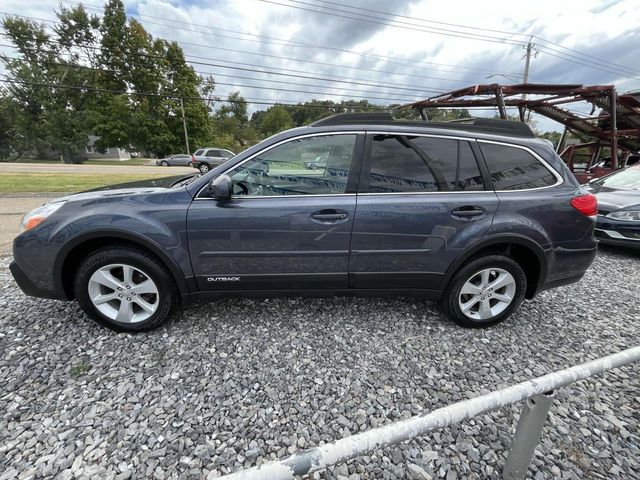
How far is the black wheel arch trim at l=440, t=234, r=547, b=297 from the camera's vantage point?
7.86ft

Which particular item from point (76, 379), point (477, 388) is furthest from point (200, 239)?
point (477, 388)

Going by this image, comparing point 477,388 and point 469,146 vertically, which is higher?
point 469,146

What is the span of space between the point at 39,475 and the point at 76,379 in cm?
66

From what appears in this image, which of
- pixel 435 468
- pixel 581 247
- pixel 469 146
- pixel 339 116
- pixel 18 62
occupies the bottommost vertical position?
pixel 435 468

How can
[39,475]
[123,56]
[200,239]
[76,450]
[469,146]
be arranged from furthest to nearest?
[123,56] < [469,146] < [200,239] < [76,450] < [39,475]

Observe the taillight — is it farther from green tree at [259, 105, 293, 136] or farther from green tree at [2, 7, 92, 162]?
green tree at [259, 105, 293, 136]

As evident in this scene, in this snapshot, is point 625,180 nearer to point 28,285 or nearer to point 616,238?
point 616,238

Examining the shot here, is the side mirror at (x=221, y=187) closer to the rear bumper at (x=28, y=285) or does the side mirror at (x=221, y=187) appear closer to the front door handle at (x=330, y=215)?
the front door handle at (x=330, y=215)

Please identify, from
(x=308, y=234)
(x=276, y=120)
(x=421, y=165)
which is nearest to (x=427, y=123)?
(x=421, y=165)

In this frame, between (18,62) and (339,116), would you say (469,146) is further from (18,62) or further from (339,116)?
(18,62)

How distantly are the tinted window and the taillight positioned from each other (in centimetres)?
81

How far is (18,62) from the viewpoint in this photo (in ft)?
103

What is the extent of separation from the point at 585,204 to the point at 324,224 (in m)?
2.16

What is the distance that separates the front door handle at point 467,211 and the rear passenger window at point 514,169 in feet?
0.84
